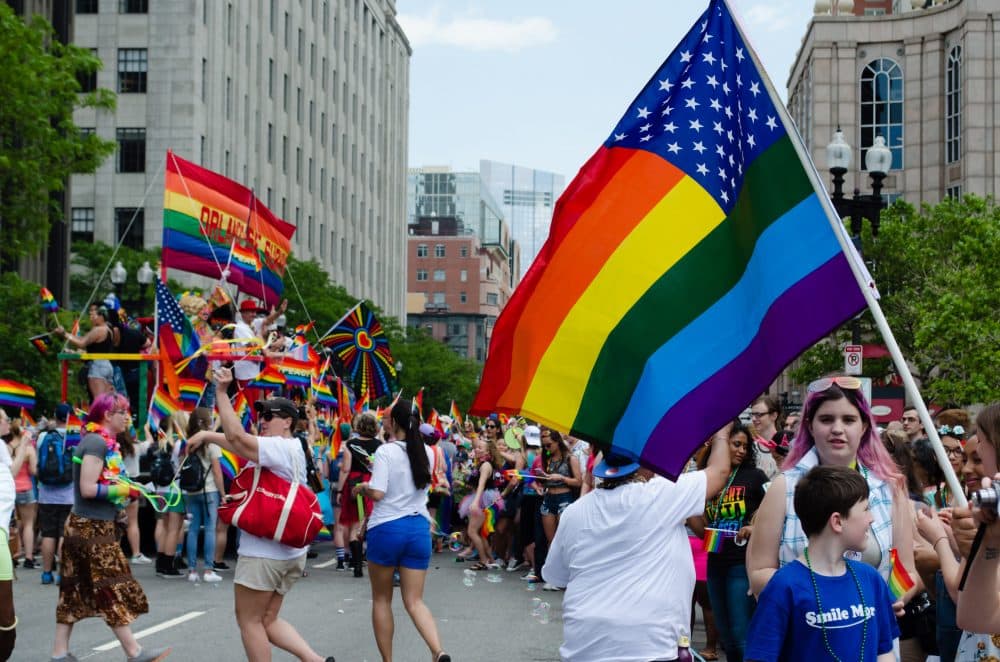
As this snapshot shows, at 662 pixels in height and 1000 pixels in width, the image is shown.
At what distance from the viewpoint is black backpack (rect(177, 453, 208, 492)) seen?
16297 mm

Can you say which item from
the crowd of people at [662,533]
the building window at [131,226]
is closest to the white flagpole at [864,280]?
the crowd of people at [662,533]

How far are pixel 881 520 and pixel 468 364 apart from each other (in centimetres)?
9423

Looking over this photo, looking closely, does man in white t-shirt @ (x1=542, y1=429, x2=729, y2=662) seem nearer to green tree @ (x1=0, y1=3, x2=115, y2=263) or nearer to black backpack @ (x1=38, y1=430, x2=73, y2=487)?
black backpack @ (x1=38, y1=430, x2=73, y2=487)

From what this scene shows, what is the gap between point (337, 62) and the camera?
84.9 m

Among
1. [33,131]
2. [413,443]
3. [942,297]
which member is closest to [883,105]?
[942,297]

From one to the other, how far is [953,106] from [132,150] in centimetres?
4250

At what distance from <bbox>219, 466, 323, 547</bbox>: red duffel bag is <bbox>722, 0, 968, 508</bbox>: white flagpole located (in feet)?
13.2

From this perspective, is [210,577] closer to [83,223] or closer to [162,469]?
[162,469]

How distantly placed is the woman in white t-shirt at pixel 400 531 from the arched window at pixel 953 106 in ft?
223

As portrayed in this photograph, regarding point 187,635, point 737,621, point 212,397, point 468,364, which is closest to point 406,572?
point 737,621

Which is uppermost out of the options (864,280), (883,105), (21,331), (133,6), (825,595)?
(133,6)

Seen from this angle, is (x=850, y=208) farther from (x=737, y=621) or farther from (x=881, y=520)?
(x=881, y=520)

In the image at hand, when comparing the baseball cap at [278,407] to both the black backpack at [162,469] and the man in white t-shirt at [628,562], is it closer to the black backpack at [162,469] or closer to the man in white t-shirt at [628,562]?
the man in white t-shirt at [628,562]

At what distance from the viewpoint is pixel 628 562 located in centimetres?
551
